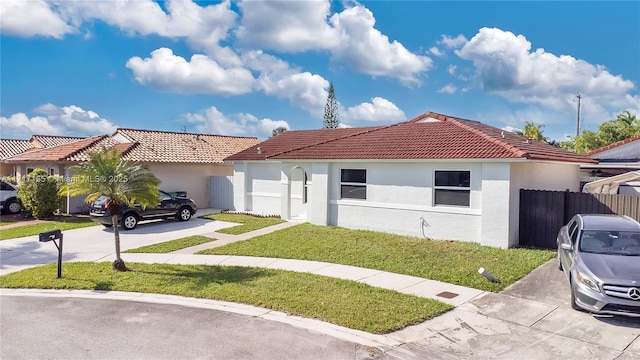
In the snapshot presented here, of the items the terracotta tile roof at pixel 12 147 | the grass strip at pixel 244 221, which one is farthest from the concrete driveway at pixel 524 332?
the terracotta tile roof at pixel 12 147

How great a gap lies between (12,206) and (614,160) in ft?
103

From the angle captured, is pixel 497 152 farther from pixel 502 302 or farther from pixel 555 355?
pixel 555 355

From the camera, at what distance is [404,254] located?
11938 mm

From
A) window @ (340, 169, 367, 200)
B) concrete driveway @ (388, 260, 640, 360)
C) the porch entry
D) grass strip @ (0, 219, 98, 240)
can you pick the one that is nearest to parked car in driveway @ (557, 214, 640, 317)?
concrete driveway @ (388, 260, 640, 360)

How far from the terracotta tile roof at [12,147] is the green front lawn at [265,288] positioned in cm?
2723

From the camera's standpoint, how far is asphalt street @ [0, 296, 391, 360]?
610 centimetres

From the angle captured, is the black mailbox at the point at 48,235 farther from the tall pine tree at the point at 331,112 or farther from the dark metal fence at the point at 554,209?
the tall pine tree at the point at 331,112

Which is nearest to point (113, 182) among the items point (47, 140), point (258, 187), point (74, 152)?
point (258, 187)

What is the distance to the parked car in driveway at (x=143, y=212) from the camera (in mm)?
16411

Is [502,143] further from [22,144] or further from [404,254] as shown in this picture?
[22,144]

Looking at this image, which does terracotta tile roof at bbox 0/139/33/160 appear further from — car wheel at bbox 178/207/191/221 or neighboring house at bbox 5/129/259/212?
car wheel at bbox 178/207/191/221

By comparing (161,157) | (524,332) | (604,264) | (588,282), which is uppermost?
(161,157)

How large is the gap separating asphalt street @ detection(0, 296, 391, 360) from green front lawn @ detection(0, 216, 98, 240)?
9.61 meters

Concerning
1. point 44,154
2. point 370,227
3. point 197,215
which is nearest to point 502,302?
point 370,227
